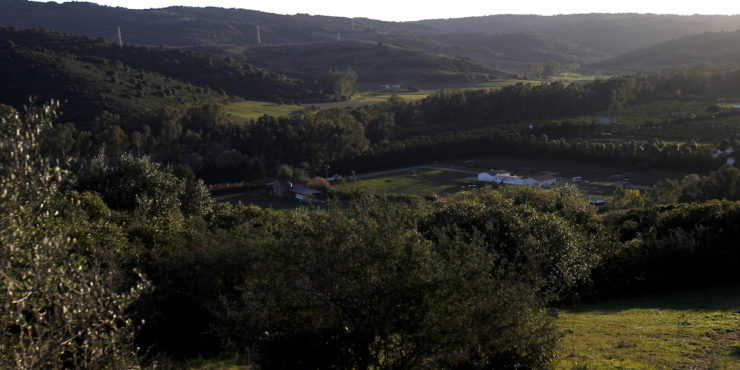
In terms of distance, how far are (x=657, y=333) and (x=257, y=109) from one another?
105 m

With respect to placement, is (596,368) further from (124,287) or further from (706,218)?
(706,218)

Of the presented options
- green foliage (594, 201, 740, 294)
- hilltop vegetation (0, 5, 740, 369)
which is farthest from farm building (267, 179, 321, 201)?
green foliage (594, 201, 740, 294)

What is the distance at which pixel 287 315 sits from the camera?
11.8m

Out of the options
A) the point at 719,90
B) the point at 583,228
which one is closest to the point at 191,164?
the point at 583,228

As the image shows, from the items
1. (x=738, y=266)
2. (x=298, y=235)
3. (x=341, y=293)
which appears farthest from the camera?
(x=738, y=266)

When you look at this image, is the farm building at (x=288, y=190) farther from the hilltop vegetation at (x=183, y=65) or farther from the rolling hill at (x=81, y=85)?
the hilltop vegetation at (x=183, y=65)

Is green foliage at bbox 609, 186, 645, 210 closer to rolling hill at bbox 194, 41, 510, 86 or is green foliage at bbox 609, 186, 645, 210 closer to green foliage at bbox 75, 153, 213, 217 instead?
green foliage at bbox 75, 153, 213, 217

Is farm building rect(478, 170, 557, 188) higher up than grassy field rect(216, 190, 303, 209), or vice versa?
farm building rect(478, 170, 557, 188)

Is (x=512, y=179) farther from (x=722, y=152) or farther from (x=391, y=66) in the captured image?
(x=391, y=66)

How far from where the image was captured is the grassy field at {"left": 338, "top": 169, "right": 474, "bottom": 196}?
6731 centimetres

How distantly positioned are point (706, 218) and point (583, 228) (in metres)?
5.45

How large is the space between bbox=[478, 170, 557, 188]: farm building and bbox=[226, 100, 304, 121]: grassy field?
51.1m

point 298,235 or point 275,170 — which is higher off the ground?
point 298,235

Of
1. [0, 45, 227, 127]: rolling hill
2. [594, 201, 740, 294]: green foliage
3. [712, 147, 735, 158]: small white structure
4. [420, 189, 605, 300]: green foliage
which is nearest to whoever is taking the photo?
[420, 189, 605, 300]: green foliage
